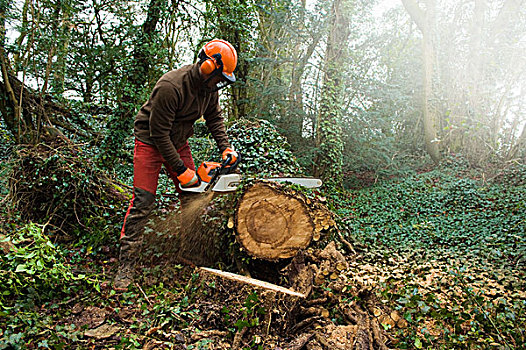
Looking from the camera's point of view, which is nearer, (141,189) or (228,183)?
(228,183)

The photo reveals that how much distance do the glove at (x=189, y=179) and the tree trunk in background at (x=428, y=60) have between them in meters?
7.41

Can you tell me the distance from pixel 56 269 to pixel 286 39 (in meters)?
6.22

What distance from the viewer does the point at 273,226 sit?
2.89 metres

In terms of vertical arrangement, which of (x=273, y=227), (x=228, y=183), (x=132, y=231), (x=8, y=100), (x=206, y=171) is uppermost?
(x=8, y=100)

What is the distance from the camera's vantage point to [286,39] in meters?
7.01

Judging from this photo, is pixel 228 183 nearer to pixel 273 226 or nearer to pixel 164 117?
pixel 273 226

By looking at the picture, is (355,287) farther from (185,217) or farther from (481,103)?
(481,103)

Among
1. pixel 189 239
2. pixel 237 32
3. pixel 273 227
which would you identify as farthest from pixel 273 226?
pixel 237 32

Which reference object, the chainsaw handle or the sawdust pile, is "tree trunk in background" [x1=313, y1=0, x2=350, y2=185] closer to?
the sawdust pile

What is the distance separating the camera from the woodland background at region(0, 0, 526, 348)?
2646 mm

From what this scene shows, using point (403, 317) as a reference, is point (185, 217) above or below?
above

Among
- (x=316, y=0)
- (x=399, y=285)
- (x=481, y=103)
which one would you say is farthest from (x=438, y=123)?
(x=399, y=285)

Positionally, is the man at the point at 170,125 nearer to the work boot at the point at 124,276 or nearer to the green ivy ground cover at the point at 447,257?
the work boot at the point at 124,276

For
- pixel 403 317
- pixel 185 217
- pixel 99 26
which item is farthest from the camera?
pixel 99 26
